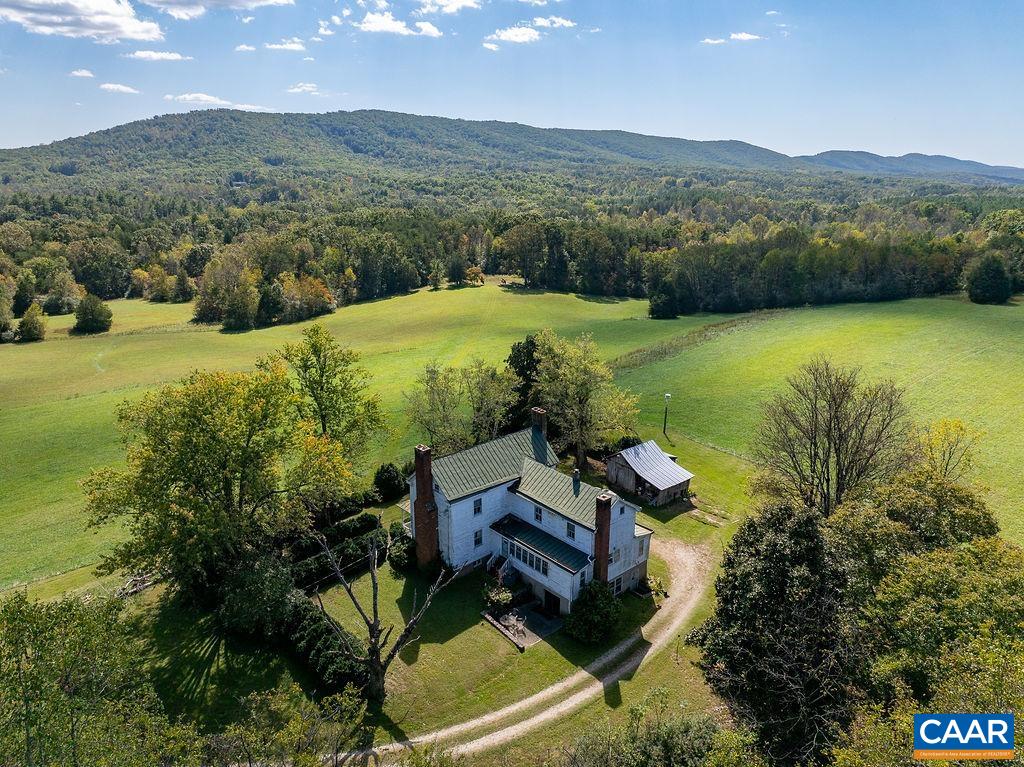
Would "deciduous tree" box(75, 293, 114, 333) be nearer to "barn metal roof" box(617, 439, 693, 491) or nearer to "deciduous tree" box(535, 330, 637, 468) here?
"deciduous tree" box(535, 330, 637, 468)

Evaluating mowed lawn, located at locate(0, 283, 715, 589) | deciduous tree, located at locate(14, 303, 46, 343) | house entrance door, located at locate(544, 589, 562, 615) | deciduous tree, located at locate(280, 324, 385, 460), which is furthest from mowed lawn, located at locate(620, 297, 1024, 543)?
deciduous tree, located at locate(14, 303, 46, 343)

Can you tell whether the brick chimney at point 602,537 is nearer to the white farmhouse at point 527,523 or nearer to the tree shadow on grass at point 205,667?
the white farmhouse at point 527,523

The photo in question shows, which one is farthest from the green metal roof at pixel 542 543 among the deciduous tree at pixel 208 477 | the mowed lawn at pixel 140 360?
the mowed lawn at pixel 140 360

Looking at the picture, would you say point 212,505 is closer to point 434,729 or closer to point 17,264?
point 434,729

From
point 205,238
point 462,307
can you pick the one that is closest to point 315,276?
point 462,307

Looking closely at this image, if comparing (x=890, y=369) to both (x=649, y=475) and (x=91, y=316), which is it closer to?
(x=649, y=475)

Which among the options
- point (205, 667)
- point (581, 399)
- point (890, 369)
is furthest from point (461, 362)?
point (205, 667)

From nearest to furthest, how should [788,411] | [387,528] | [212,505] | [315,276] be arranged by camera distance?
[212,505] → [788,411] → [387,528] → [315,276]
